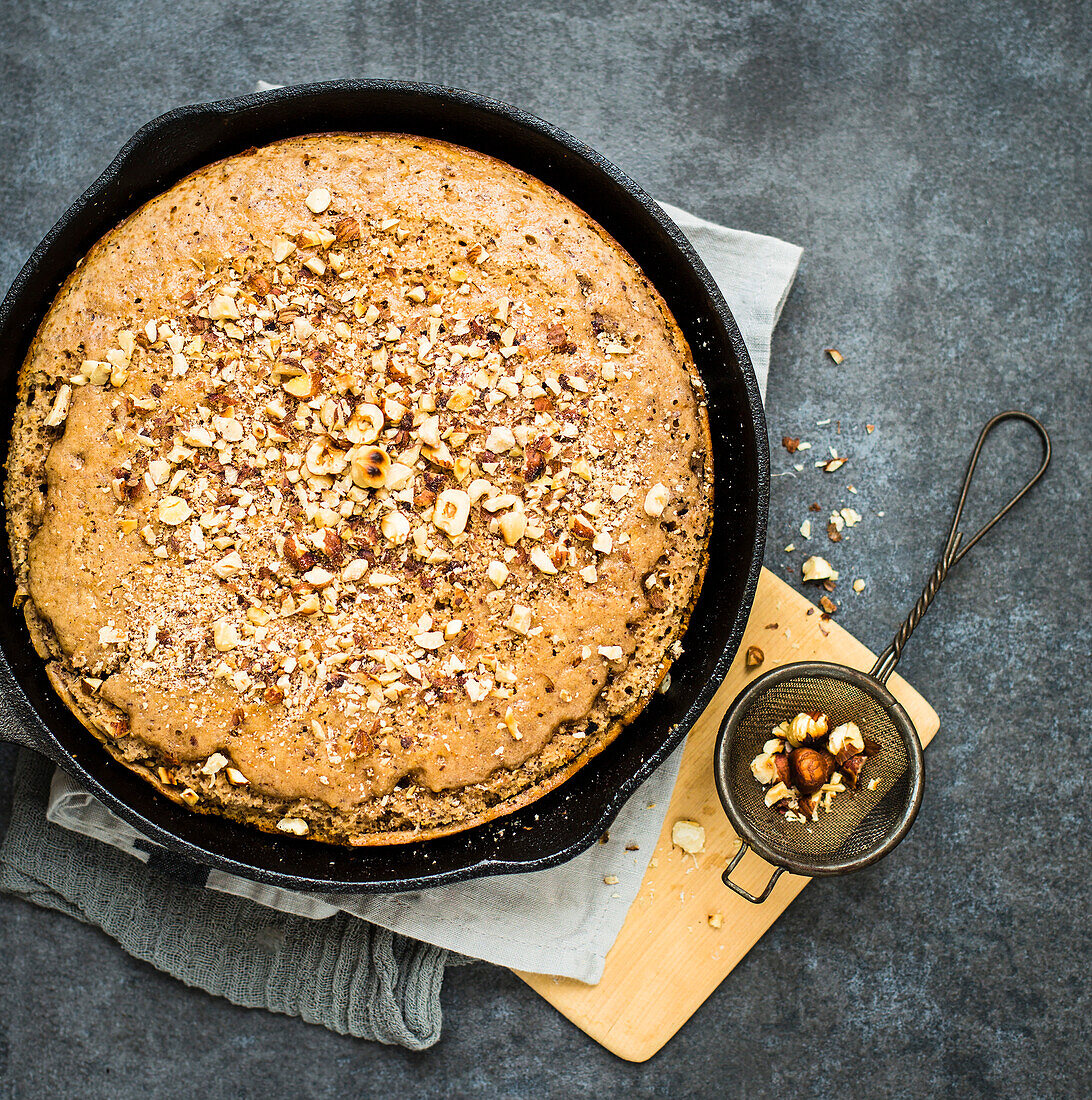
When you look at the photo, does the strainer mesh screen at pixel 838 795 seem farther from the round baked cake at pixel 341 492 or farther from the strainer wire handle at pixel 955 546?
the round baked cake at pixel 341 492

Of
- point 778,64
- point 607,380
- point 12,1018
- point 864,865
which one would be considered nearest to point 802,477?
point 607,380

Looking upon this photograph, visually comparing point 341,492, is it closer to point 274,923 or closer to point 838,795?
point 274,923

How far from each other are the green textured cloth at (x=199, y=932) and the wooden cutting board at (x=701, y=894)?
20.5 inches

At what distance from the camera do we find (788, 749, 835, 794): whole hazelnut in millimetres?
2176

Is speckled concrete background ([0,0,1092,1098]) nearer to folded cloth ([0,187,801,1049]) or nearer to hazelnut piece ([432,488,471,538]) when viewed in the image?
folded cloth ([0,187,801,1049])

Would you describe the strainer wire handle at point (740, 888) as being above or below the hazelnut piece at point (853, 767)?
below

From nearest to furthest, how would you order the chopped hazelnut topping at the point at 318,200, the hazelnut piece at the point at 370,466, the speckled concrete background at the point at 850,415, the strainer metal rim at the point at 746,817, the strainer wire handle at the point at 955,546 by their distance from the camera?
the hazelnut piece at the point at 370,466 → the chopped hazelnut topping at the point at 318,200 → the strainer metal rim at the point at 746,817 → the strainer wire handle at the point at 955,546 → the speckled concrete background at the point at 850,415

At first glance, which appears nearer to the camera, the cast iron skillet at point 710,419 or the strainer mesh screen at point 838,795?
the cast iron skillet at point 710,419

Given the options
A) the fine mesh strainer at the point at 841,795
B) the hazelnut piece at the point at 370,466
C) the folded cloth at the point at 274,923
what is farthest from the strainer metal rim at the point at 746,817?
the hazelnut piece at the point at 370,466

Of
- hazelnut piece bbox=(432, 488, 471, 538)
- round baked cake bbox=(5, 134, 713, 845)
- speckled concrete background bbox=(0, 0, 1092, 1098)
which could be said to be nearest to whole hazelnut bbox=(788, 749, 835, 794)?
speckled concrete background bbox=(0, 0, 1092, 1098)

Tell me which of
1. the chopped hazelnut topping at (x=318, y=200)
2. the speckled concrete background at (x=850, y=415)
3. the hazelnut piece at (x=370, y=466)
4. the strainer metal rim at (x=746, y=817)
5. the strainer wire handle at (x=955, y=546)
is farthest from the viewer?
the speckled concrete background at (x=850, y=415)

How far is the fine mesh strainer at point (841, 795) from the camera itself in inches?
84.4

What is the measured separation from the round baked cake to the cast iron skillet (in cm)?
8

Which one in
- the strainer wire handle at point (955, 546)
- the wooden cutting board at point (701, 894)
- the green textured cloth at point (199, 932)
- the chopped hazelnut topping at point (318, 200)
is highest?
the chopped hazelnut topping at point (318, 200)
